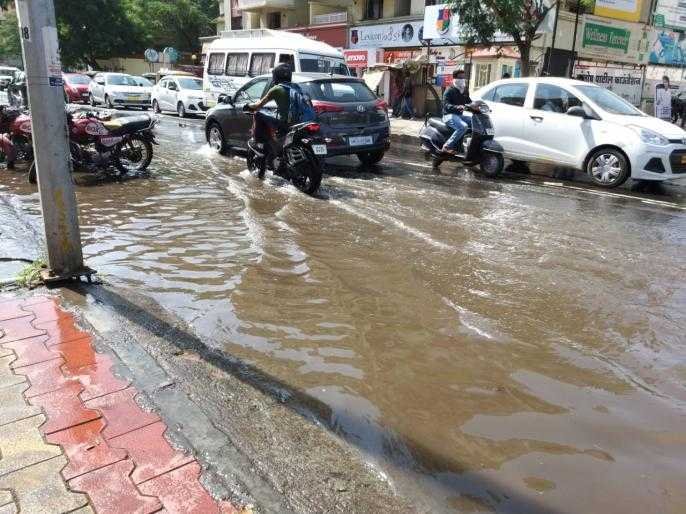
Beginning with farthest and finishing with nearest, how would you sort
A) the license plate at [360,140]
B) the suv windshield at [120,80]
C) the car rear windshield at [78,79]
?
1. the car rear windshield at [78,79]
2. the suv windshield at [120,80]
3. the license plate at [360,140]

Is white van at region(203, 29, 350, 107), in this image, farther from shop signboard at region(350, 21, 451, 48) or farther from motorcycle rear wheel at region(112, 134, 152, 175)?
shop signboard at region(350, 21, 451, 48)

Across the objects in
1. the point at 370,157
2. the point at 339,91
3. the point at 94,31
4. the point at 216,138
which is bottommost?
the point at 370,157

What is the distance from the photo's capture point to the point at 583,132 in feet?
31.3

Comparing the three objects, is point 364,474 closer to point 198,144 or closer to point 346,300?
point 346,300

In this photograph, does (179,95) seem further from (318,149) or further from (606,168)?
(606,168)

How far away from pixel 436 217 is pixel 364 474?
491cm

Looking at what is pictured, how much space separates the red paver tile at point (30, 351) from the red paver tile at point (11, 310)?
1.37 ft

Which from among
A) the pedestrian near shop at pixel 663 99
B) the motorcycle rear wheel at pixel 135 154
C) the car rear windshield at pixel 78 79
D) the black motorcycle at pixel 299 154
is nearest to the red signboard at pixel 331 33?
the car rear windshield at pixel 78 79

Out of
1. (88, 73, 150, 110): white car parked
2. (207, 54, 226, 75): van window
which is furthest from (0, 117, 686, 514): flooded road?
(88, 73, 150, 110): white car parked

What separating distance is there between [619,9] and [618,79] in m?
3.03

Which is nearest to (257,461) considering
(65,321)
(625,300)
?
(65,321)

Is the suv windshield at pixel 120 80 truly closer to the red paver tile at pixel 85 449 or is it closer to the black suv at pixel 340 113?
the black suv at pixel 340 113

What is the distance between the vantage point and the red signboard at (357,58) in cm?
2767

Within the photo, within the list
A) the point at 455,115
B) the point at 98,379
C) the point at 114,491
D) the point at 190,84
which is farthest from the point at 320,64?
the point at 114,491
